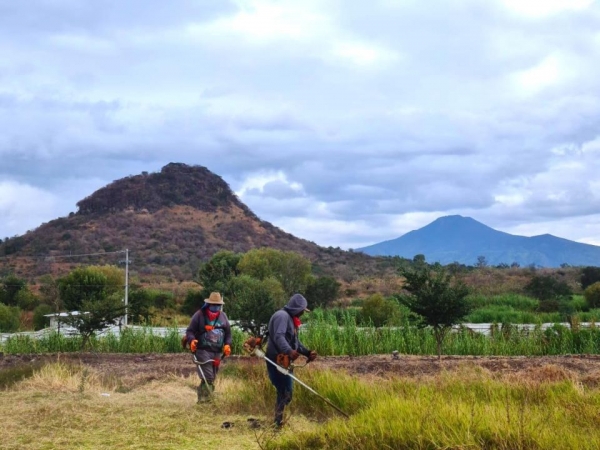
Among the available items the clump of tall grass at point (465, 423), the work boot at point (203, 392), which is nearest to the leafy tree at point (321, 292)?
the work boot at point (203, 392)

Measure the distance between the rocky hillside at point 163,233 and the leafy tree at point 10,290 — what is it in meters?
24.1

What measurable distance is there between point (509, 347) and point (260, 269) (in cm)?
2116

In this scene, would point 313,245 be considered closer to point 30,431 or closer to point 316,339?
point 316,339

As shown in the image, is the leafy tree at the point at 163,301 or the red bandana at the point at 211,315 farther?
the leafy tree at the point at 163,301

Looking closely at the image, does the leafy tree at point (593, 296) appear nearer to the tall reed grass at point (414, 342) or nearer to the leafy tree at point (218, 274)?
the leafy tree at point (218, 274)

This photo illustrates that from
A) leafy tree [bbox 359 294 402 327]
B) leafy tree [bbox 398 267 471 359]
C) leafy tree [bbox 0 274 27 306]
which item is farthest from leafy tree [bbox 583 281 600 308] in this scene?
leafy tree [bbox 0 274 27 306]

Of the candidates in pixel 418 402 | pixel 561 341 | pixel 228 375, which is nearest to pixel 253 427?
pixel 418 402

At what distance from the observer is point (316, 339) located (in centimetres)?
1825

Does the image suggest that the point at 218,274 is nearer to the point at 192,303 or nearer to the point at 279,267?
the point at 192,303

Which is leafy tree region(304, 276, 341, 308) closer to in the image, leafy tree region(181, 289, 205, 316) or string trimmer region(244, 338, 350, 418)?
leafy tree region(181, 289, 205, 316)

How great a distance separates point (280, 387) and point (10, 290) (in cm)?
3556

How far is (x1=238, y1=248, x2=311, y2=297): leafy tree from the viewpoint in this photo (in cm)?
3728

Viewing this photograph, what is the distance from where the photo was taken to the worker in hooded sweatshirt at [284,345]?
8805mm

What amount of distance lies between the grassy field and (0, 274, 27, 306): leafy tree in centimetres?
2908
